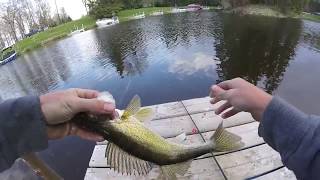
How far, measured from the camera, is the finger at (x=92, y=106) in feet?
6.82

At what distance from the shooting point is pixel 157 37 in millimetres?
30703

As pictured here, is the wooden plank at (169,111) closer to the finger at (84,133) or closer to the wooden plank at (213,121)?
the wooden plank at (213,121)

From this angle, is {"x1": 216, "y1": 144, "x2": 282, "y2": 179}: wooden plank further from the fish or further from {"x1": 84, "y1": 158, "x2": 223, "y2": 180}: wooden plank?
the fish

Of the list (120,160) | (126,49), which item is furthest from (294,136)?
(126,49)

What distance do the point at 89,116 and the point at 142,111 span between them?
427mm

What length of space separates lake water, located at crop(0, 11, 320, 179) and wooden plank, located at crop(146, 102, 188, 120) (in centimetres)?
434

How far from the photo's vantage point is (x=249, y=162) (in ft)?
17.4

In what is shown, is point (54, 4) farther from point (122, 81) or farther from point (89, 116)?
point (89, 116)

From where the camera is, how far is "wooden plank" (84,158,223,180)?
5113 mm

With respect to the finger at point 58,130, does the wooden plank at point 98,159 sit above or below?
below

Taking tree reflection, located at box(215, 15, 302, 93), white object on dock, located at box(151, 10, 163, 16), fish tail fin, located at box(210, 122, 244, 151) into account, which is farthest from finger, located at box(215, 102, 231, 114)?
white object on dock, located at box(151, 10, 163, 16)

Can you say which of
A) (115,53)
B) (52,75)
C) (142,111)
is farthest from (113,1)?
(142,111)

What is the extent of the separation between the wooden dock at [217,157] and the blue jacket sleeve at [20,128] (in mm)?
2239

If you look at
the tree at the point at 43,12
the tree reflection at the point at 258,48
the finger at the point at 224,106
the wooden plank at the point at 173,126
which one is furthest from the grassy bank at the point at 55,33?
the finger at the point at 224,106
